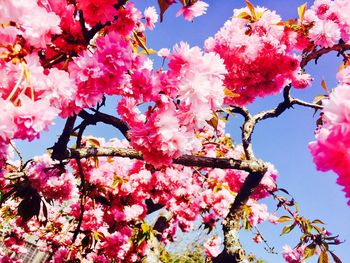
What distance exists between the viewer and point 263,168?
3.37 m

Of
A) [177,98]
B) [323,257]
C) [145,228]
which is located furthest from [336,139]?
[145,228]

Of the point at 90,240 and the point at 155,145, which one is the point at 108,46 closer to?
the point at 155,145

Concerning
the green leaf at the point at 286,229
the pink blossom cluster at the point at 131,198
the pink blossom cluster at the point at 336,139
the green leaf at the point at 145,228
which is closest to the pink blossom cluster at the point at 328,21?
the green leaf at the point at 286,229

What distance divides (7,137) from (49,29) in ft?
1.61

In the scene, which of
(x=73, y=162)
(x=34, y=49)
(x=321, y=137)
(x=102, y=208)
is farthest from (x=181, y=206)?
(x=321, y=137)

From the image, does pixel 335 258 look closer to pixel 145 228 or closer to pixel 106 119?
pixel 106 119

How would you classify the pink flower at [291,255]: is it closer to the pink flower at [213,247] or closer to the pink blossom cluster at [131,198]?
the pink blossom cluster at [131,198]

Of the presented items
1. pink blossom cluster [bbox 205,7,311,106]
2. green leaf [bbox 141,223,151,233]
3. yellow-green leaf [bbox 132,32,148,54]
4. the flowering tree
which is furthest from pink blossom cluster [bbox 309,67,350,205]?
green leaf [bbox 141,223,151,233]

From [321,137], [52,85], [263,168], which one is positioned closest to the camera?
[321,137]

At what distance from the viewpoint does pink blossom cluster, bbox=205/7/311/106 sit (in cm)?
240

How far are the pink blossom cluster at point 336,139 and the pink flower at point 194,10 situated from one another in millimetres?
1254

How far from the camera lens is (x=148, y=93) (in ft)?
6.00

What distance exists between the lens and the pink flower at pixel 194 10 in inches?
73.7

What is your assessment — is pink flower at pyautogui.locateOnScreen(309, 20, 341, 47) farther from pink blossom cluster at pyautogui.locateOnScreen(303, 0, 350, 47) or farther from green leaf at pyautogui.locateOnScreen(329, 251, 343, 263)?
green leaf at pyautogui.locateOnScreen(329, 251, 343, 263)
